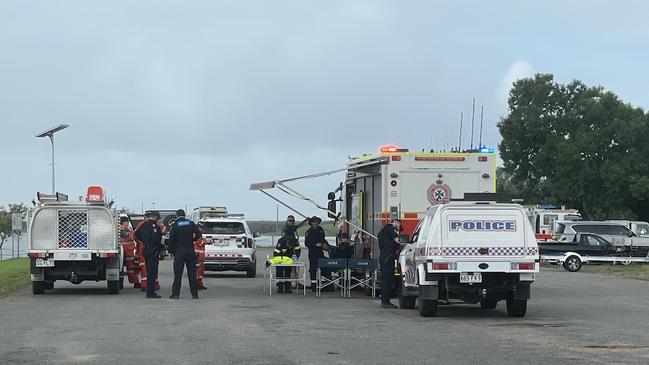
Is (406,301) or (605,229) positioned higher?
(605,229)

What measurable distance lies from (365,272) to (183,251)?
4113 millimetres

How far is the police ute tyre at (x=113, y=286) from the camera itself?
72.9 feet

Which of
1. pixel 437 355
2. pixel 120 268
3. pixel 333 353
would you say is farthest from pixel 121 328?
pixel 120 268

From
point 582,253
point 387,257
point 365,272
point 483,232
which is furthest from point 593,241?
point 483,232

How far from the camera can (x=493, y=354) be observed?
11.8m

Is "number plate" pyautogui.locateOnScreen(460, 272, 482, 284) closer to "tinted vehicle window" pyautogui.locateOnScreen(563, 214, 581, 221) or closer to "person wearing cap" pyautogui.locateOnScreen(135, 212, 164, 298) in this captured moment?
"person wearing cap" pyautogui.locateOnScreen(135, 212, 164, 298)

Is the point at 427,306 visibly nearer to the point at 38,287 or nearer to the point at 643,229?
the point at 38,287

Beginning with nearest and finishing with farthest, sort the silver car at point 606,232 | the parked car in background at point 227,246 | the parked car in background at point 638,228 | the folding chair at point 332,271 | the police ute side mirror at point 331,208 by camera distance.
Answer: the folding chair at point 332,271
the police ute side mirror at point 331,208
the parked car in background at point 227,246
the silver car at point 606,232
the parked car in background at point 638,228

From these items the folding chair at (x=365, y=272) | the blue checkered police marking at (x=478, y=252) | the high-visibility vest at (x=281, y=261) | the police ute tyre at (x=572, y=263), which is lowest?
the police ute tyre at (x=572, y=263)

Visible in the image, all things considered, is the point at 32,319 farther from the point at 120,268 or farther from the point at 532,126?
the point at 532,126

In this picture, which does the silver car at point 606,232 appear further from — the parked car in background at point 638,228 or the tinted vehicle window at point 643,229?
the tinted vehicle window at point 643,229

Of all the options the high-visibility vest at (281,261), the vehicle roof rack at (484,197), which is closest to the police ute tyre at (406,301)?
the vehicle roof rack at (484,197)

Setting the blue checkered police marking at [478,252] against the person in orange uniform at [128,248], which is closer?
the blue checkered police marking at [478,252]

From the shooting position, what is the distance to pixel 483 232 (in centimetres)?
1647
